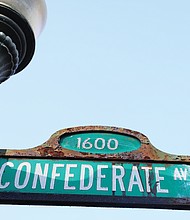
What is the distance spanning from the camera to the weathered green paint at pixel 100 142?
2678 millimetres

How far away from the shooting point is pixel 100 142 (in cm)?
274

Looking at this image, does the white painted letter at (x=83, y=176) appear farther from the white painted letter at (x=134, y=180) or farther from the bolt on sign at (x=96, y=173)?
the white painted letter at (x=134, y=180)

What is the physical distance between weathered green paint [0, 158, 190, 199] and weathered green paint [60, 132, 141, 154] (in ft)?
0.38

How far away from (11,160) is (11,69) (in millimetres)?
675

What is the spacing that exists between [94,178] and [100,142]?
Result: 1.15ft

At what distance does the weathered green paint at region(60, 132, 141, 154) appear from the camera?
268 cm

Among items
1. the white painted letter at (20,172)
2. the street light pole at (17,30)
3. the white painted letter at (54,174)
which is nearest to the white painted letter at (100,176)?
the white painted letter at (54,174)

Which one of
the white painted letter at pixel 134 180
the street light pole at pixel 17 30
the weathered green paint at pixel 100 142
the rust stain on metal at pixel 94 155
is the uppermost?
the street light pole at pixel 17 30

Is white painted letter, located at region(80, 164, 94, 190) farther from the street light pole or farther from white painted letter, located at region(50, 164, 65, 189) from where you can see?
the street light pole

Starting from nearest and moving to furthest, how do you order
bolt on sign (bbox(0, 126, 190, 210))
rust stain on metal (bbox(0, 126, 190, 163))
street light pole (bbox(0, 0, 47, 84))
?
1. street light pole (bbox(0, 0, 47, 84))
2. bolt on sign (bbox(0, 126, 190, 210))
3. rust stain on metal (bbox(0, 126, 190, 163))

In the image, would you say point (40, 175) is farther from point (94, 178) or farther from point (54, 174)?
point (94, 178)

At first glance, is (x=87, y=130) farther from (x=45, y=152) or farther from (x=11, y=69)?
(x=11, y=69)

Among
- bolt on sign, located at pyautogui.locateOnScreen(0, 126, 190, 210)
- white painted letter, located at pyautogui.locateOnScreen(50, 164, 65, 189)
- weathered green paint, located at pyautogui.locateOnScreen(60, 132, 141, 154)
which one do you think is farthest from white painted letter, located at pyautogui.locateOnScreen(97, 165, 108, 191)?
white painted letter, located at pyautogui.locateOnScreen(50, 164, 65, 189)

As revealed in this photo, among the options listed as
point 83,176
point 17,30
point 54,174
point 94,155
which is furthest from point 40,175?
point 17,30
